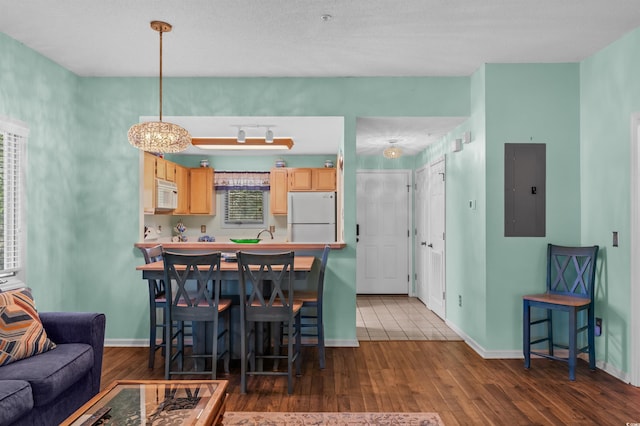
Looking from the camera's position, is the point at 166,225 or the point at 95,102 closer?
the point at 95,102

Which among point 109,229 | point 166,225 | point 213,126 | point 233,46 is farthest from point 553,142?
point 166,225

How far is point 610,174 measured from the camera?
3805 mm

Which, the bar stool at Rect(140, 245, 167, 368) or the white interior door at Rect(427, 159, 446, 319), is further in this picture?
the white interior door at Rect(427, 159, 446, 319)

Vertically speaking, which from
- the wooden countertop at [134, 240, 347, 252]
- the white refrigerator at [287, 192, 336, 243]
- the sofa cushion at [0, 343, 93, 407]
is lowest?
the sofa cushion at [0, 343, 93, 407]

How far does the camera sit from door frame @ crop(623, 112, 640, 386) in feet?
11.4

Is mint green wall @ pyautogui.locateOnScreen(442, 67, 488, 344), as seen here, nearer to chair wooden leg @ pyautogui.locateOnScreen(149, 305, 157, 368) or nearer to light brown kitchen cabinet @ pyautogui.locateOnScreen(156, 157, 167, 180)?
chair wooden leg @ pyautogui.locateOnScreen(149, 305, 157, 368)

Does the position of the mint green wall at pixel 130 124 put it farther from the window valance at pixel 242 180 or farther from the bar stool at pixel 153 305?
the window valance at pixel 242 180

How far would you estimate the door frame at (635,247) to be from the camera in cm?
349

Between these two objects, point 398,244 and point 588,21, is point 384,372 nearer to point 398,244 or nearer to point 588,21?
point 588,21

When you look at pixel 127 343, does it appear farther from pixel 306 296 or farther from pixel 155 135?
pixel 155 135

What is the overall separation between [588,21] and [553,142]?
1.20m

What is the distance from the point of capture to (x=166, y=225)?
754 centimetres

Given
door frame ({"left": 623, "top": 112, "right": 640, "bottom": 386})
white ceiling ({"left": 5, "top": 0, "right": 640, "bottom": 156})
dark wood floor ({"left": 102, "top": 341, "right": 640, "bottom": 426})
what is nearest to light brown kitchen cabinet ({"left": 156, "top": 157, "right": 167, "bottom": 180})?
white ceiling ({"left": 5, "top": 0, "right": 640, "bottom": 156})

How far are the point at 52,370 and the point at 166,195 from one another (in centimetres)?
428
